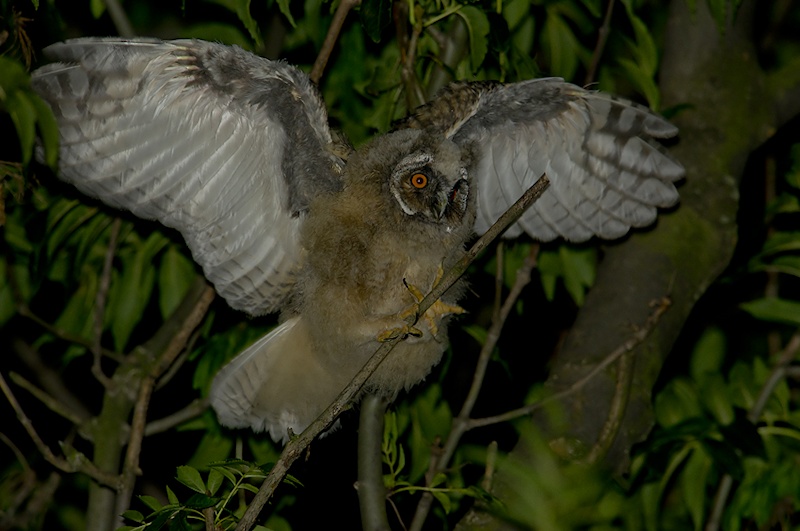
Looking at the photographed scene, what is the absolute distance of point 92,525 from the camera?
10.4 feet

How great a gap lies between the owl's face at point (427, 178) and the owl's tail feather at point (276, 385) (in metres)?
0.61

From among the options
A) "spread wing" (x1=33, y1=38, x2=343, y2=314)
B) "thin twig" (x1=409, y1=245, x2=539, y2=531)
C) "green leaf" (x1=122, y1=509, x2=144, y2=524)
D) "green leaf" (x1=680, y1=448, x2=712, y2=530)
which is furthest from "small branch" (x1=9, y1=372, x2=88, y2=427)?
"green leaf" (x1=680, y1=448, x2=712, y2=530)

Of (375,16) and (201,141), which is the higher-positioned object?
(375,16)

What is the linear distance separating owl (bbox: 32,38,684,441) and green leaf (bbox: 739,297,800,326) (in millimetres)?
556

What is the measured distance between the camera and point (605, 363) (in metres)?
3.19

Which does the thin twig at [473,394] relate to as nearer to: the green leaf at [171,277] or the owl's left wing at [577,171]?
the owl's left wing at [577,171]

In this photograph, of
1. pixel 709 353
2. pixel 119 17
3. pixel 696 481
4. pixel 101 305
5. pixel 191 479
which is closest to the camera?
pixel 191 479

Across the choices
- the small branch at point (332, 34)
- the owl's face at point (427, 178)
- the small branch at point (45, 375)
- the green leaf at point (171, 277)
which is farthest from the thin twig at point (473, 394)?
the small branch at point (45, 375)

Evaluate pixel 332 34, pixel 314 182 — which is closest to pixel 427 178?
pixel 314 182

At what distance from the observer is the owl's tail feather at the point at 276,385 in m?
3.19

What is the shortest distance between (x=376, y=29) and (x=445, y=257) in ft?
2.84

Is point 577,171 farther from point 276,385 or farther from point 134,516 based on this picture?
point 134,516

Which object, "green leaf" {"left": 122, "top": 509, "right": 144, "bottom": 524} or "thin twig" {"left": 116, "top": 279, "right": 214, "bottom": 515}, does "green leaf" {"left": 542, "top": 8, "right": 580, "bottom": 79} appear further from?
"green leaf" {"left": 122, "top": 509, "right": 144, "bottom": 524}

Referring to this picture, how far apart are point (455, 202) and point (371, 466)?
97cm
